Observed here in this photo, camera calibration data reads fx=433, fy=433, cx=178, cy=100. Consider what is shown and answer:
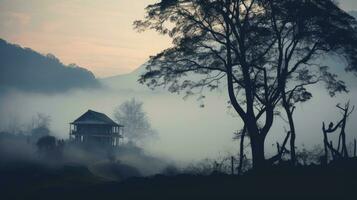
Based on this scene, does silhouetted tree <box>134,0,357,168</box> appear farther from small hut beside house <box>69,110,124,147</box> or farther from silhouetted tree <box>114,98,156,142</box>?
silhouetted tree <box>114,98,156,142</box>

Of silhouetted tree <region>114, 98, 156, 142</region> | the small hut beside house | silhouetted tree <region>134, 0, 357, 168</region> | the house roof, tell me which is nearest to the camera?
silhouetted tree <region>134, 0, 357, 168</region>

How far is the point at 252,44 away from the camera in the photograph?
23.7 meters

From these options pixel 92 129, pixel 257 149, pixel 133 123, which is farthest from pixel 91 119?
pixel 257 149

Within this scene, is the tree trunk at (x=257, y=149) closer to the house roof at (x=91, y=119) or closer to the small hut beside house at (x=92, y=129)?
the small hut beside house at (x=92, y=129)

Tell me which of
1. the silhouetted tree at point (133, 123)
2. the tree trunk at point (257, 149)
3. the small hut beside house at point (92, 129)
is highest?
the silhouetted tree at point (133, 123)

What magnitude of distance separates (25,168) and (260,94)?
64.5 ft

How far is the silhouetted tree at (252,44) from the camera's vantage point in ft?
74.9

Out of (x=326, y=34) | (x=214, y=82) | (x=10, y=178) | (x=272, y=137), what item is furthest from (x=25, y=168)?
(x=272, y=137)

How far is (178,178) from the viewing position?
20141 millimetres

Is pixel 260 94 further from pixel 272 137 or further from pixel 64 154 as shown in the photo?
pixel 272 137

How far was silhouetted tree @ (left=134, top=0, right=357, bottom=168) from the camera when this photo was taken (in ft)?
74.9

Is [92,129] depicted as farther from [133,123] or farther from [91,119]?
[133,123]

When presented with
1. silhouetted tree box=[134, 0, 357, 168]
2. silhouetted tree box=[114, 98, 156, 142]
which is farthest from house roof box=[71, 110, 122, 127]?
silhouetted tree box=[134, 0, 357, 168]

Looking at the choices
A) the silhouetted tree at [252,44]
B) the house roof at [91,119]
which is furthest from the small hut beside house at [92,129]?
the silhouetted tree at [252,44]
